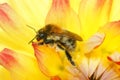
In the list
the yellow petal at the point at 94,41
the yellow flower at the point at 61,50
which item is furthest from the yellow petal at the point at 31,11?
the yellow petal at the point at 94,41

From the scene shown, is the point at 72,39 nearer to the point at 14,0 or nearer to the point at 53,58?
the point at 53,58

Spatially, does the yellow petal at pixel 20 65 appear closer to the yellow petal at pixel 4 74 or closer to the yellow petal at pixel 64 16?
the yellow petal at pixel 4 74

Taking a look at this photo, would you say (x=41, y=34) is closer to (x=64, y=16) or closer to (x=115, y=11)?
(x=64, y=16)

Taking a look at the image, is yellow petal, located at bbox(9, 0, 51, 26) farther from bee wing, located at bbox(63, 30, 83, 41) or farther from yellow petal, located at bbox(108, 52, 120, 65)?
yellow petal, located at bbox(108, 52, 120, 65)

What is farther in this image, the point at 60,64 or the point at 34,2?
the point at 34,2

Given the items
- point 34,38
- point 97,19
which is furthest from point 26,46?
point 97,19
